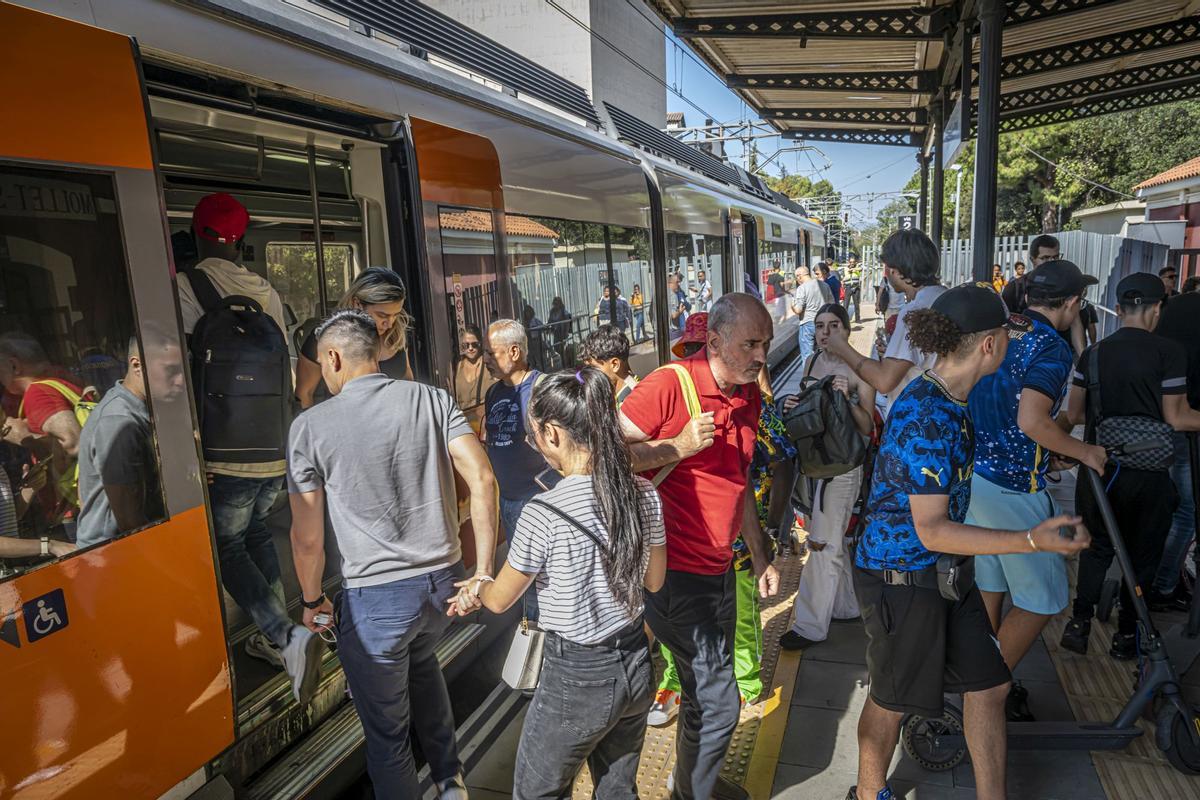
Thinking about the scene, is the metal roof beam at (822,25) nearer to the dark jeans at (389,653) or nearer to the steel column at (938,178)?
the steel column at (938,178)

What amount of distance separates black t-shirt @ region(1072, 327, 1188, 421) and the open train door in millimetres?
4152

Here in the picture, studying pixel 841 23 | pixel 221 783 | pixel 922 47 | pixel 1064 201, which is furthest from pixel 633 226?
pixel 1064 201

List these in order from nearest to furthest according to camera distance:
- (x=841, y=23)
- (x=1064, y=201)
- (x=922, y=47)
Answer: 1. (x=841, y=23)
2. (x=922, y=47)
3. (x=1064, y=201)

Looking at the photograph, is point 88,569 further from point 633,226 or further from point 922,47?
point 922,47

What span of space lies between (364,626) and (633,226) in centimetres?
538

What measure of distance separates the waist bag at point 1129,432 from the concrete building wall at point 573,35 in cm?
2556

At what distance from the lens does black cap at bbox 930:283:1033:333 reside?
251cm

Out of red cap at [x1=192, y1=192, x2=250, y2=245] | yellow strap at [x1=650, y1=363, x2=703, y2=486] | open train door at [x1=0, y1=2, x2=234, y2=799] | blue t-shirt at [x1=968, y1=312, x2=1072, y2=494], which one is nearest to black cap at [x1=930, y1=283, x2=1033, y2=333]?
blue t-shirt at [x1=968, y1=312, x2=1072, y2=494]

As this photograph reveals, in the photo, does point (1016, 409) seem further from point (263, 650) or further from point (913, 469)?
point (263, 650)

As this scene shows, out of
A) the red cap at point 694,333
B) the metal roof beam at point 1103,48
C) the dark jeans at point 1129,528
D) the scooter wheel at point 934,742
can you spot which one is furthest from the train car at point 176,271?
the metal roof beam at point 1103,48

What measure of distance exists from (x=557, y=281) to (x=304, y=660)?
3231 mm

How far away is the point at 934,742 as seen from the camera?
10.5ft

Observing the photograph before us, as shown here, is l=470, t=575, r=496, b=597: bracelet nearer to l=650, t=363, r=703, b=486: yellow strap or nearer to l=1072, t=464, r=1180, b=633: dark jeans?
l=650, t=363, r=703, b=486: yellow strap

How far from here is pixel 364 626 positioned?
2.71 meters
